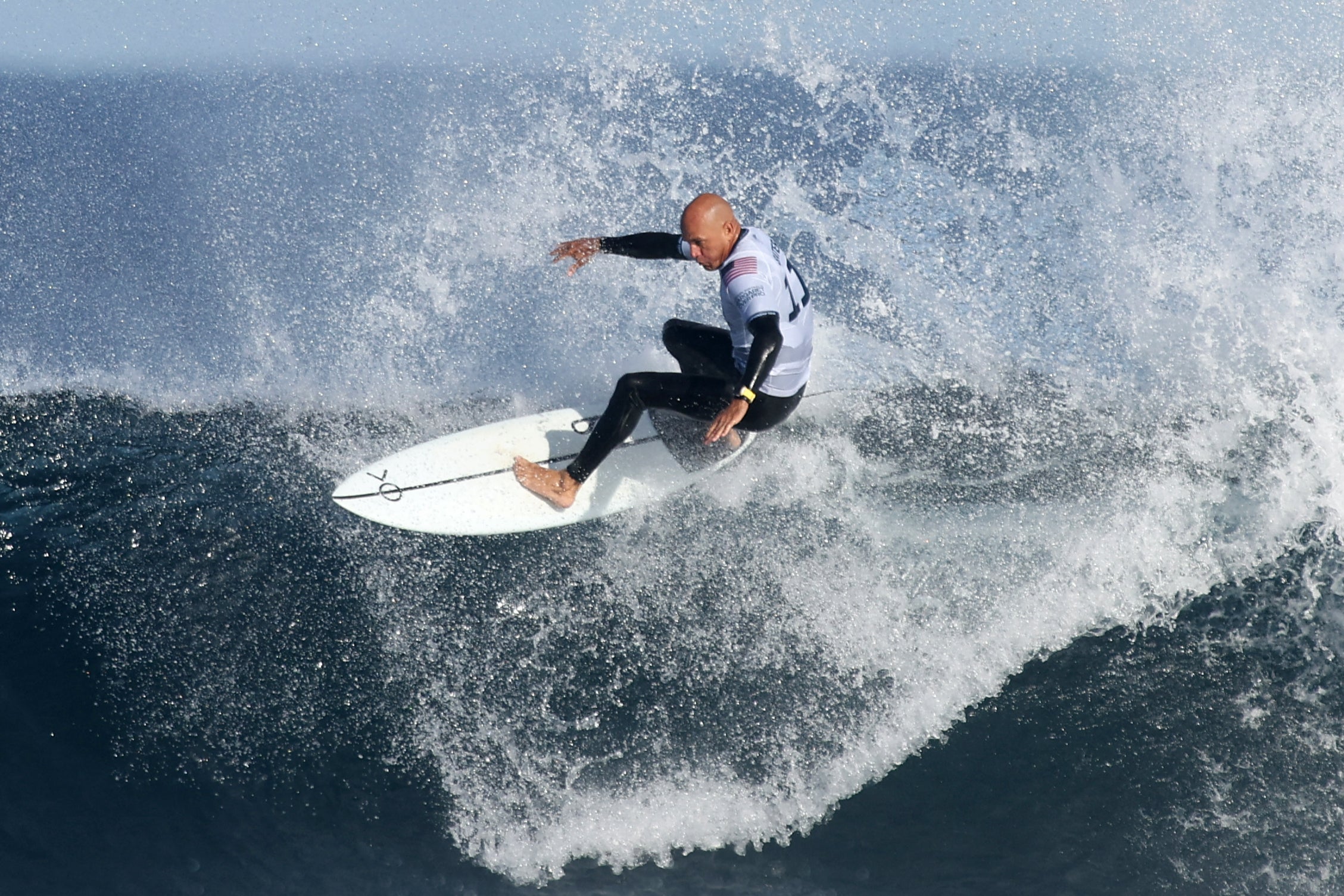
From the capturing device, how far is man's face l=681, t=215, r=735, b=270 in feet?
12.5

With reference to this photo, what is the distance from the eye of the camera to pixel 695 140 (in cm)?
727

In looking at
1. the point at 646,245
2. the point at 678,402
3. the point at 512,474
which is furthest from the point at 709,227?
the point at 512,474

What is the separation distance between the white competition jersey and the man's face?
0.05 meters

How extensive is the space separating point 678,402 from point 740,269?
91 cm

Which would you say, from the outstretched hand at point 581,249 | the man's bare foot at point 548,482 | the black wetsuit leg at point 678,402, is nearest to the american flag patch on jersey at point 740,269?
the black wetsuit leg at point 678,402

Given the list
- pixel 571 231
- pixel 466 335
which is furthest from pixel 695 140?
pixel 466 335

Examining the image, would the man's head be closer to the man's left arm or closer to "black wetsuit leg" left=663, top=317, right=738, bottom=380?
the man's left arm

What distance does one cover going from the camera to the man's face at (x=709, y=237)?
381 cm

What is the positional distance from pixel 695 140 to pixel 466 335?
8.69 feet

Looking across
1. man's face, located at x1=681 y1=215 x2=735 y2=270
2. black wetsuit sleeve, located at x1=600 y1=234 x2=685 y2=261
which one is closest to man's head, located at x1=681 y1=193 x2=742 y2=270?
man's face, located at x1=681 y1=215 x2=735 y2=270

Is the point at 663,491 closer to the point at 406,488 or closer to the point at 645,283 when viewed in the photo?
the point at 406,488

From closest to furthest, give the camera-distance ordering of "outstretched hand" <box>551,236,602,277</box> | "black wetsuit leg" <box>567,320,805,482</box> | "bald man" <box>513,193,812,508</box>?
"bald man" <box>513,193,812,508</box> → "black wetsuit leg" <box>567,320,805,482</box> → "outstretched hand" <box>551,236,602,277</box>

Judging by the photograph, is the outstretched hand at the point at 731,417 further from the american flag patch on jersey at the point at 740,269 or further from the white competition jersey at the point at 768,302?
the american flag patch on jersey at the point at 740,269

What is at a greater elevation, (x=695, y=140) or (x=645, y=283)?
(x=695, y=140)
